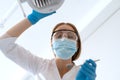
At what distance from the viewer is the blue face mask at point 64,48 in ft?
4.70

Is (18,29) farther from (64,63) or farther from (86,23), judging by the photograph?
(86,23)

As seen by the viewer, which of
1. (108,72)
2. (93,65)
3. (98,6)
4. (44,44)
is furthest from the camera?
(44,44)

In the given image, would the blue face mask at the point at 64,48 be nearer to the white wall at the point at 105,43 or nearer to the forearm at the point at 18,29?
the forearm at the point at 18,29

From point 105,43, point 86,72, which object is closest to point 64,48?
point 86,72

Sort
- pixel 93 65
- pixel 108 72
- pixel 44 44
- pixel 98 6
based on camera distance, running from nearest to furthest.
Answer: pixel 93 65 → pixel 108 72 → pixel 98 6 → pixel 44 44

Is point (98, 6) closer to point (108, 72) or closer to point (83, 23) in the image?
point (83, 23)

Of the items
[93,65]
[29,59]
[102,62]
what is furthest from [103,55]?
[29,59]

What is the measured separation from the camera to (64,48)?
1442 millimetres

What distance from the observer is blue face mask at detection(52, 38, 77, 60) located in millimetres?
1433

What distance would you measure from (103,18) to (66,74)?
0.91 meters

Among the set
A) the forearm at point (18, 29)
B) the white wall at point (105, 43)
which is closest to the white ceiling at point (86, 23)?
the white wall at point (105, 43)

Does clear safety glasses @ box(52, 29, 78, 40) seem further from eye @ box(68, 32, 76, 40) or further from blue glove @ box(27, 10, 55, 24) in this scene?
blue glove @ box(27, 10, 55, 24)

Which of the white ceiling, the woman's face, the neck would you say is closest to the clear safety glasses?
the woman's face

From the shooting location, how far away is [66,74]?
55.1 inches
